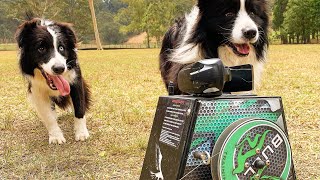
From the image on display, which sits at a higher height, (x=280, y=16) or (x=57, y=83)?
(x=57, y=83)

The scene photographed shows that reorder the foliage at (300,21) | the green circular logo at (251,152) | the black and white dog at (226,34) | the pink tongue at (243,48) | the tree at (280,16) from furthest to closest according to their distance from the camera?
the tree at (280,16), the foliage at (300,21), the pink tongue at (243,48), the black and white dog at (226,34), the green circular logo at (251,152)

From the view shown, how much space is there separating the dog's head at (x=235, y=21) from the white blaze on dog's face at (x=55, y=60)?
1.23m

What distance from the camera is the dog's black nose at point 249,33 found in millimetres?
2348

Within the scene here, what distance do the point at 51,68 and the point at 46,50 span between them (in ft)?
0.65

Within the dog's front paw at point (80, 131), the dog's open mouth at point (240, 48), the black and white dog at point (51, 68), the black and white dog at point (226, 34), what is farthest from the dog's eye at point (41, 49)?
the dog's open mouth at point (240, 48)

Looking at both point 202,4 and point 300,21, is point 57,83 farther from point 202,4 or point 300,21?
point 300,21

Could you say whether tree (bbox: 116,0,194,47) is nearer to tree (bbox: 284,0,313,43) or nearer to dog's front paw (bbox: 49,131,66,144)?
tree (bbox: 284,0,313,43)

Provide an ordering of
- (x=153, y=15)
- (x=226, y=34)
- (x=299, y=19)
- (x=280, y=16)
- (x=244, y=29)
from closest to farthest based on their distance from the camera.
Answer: (x=244, y=29) < (x=226, y=34) < (x=299, y=19) < (x=280, y=16) < (x=153, y=15)

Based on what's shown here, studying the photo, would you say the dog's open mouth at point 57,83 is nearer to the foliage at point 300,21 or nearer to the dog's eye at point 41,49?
the dog's eye at point 41,49

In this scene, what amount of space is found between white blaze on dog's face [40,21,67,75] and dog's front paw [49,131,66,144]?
1.85ft

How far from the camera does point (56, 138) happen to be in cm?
315

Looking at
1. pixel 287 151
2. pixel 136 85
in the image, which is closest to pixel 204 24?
pixel 287 151

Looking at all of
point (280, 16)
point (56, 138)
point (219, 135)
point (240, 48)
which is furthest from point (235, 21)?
point (280, 16)

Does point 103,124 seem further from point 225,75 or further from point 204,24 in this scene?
point 225,75
